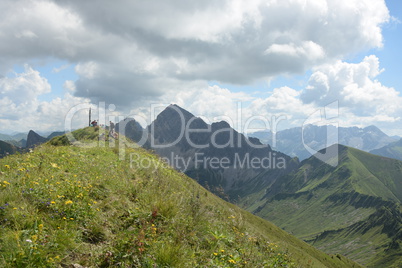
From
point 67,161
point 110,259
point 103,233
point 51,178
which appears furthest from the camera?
point 67,161

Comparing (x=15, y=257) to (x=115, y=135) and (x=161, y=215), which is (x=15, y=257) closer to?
(x=161, y=215)

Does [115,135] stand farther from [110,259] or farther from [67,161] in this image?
[110,259]

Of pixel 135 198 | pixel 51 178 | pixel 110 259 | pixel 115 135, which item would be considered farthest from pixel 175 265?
pixel 115 135

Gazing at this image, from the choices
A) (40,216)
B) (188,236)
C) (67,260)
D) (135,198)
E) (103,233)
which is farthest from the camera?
(135,198)

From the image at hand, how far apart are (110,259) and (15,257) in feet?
6.65

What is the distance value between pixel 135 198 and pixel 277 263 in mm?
6748

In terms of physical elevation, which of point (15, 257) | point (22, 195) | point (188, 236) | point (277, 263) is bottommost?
point (277, 263)

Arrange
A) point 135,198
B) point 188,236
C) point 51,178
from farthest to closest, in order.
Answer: point 135,198, point 51,178, point 188,236

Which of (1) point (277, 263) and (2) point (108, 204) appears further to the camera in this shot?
(1) point (277, 263)

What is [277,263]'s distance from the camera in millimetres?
11023

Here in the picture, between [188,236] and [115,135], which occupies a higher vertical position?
[115,135]

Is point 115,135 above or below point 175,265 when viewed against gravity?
above

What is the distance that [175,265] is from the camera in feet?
21.3

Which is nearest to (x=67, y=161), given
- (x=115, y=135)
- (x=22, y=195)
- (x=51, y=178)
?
(x=51, y=178)
